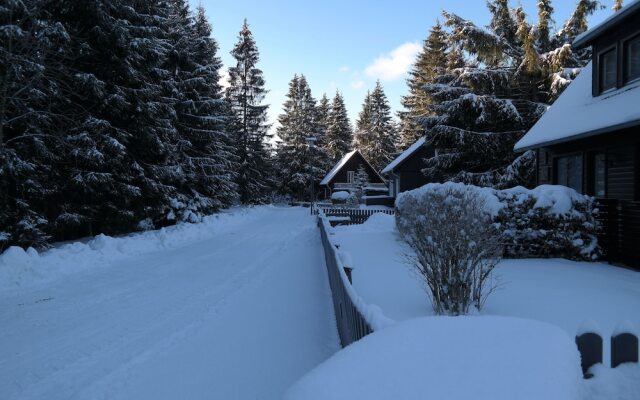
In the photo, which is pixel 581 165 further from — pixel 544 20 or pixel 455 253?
pixel 544 20

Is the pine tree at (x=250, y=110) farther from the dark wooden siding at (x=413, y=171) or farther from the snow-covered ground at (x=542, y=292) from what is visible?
the snow-covered ground at (x=542, y=292)

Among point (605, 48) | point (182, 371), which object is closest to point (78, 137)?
Result: point (182, 371)

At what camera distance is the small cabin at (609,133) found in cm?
973

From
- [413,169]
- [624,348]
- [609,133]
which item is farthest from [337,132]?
[624,348]

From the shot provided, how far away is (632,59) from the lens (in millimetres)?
10977

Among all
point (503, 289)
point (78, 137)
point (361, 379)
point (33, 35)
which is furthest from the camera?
point (78, 137)

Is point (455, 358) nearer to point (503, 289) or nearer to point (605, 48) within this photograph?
point (503, 289)

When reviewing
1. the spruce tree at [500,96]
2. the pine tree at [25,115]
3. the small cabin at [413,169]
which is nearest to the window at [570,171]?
the spruce tree at [500,96]

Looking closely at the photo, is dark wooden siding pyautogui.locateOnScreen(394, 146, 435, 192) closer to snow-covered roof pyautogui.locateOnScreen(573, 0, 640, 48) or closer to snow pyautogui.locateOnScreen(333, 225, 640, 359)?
snow-covered roof pyautogui.locateOnScreen(573, 0, 640, 48)

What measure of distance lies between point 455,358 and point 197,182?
77.1ft

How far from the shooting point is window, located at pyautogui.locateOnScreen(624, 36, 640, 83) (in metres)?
10.8

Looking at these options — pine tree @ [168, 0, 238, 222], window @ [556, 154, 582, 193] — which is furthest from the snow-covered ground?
pine tree @ [168, 0, 238, 222]

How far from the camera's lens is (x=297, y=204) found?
5275 centimetres

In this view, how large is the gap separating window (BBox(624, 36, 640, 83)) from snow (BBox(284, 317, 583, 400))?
11.6 metres
